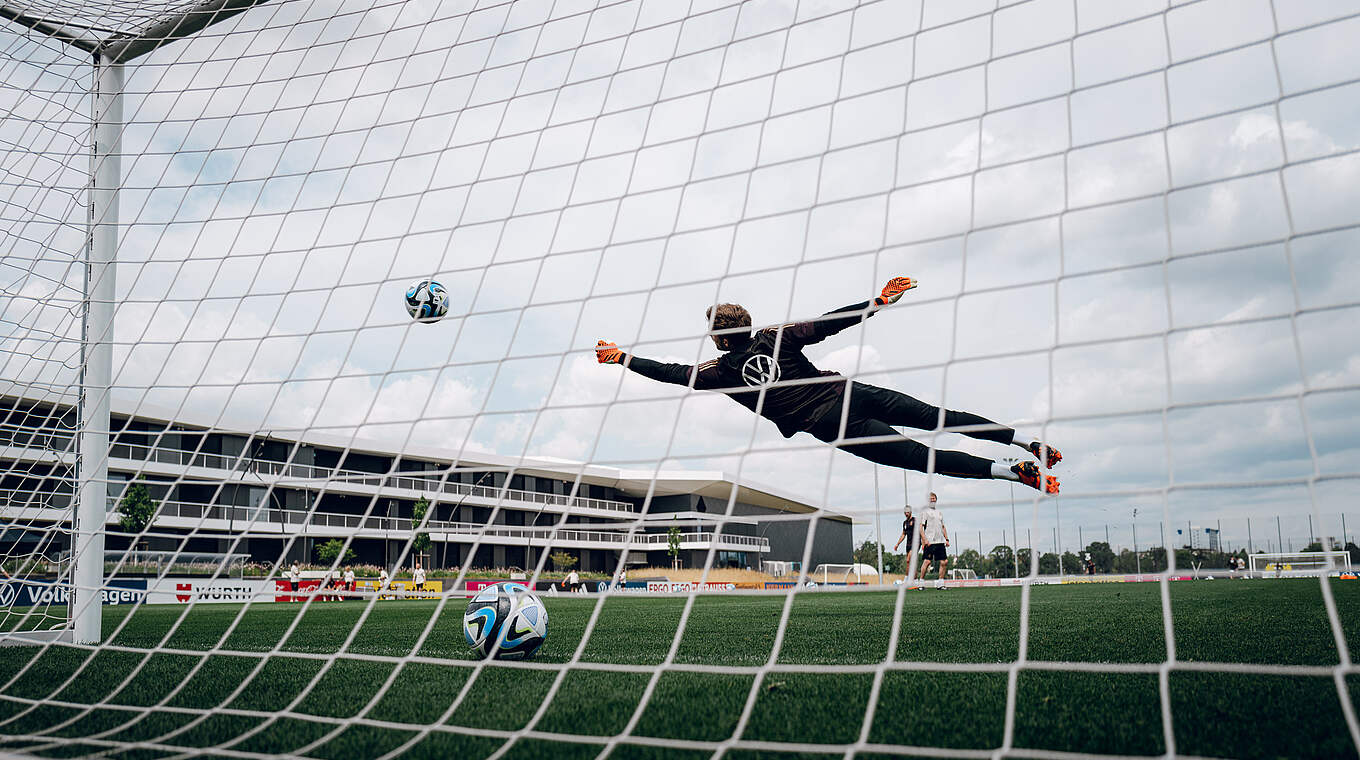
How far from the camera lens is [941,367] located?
9.80ft

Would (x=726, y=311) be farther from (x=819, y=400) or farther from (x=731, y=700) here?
(x=731, y=700)

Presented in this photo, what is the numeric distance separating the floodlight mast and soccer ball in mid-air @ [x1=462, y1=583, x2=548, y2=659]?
6.26ft

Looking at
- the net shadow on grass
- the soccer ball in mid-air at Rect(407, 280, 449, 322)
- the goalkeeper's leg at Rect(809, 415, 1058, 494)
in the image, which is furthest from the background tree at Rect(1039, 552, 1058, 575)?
the soccer ball in mid-air at Rect(407, 280, 449, 322)

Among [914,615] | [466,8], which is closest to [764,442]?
[466,8]

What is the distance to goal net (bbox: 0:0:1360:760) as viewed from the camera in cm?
254

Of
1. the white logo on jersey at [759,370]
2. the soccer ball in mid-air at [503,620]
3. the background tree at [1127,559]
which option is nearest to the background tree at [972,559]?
the background tree at [1127,559]

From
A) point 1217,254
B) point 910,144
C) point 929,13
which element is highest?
point 929,13

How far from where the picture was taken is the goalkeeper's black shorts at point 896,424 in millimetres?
3762

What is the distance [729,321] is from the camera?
3.87 m

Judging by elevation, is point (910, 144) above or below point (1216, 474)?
above

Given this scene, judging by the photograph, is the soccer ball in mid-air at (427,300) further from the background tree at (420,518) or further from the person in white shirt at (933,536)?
the background tree at (420,518)

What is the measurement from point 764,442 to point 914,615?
4446 millimetres

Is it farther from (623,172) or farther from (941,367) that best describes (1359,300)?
(623,172)

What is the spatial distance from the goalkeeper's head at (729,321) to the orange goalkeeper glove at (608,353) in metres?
0.45
